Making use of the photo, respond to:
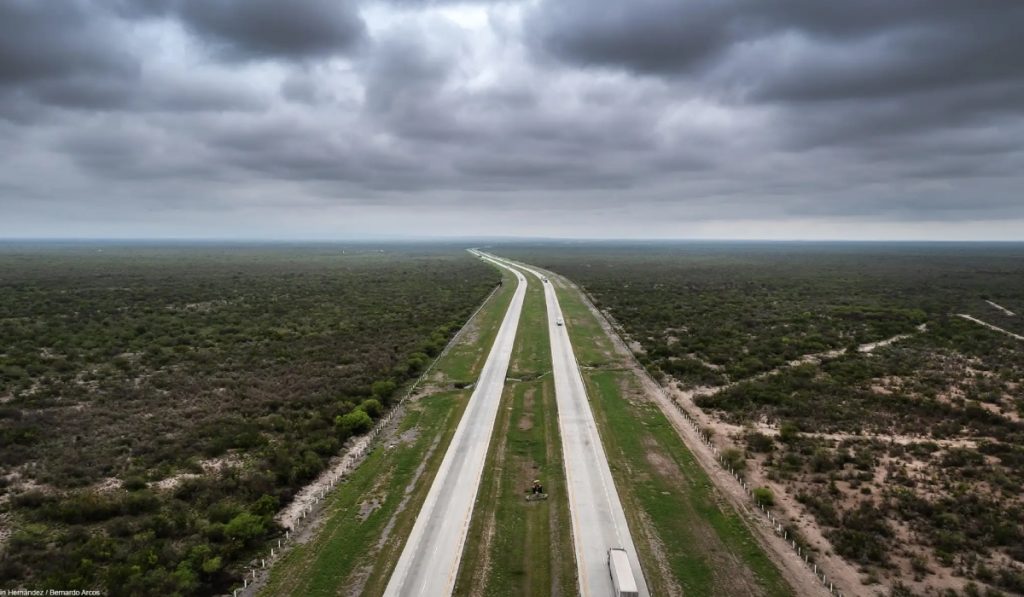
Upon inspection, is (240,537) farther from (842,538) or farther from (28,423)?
(842,538)

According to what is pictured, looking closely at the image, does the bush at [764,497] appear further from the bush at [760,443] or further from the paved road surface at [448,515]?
the paved road surface at [448,515]

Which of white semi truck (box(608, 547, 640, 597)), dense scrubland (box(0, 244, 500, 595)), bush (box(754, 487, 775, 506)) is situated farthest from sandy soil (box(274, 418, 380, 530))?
bush (box(754, 487, 775, 506))

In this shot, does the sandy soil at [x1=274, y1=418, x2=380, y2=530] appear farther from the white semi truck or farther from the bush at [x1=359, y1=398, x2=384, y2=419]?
the white semi truck

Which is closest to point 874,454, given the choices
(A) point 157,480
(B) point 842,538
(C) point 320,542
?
(B) point 842,538

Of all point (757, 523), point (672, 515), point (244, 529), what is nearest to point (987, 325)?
point (757, 523)

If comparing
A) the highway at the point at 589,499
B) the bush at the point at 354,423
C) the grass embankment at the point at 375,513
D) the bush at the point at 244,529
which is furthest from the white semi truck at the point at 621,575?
the bush at the point at 354,423

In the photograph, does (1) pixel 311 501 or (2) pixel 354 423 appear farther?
(2) pixel 354 423

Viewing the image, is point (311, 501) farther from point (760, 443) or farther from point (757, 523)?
point (760, 443)
